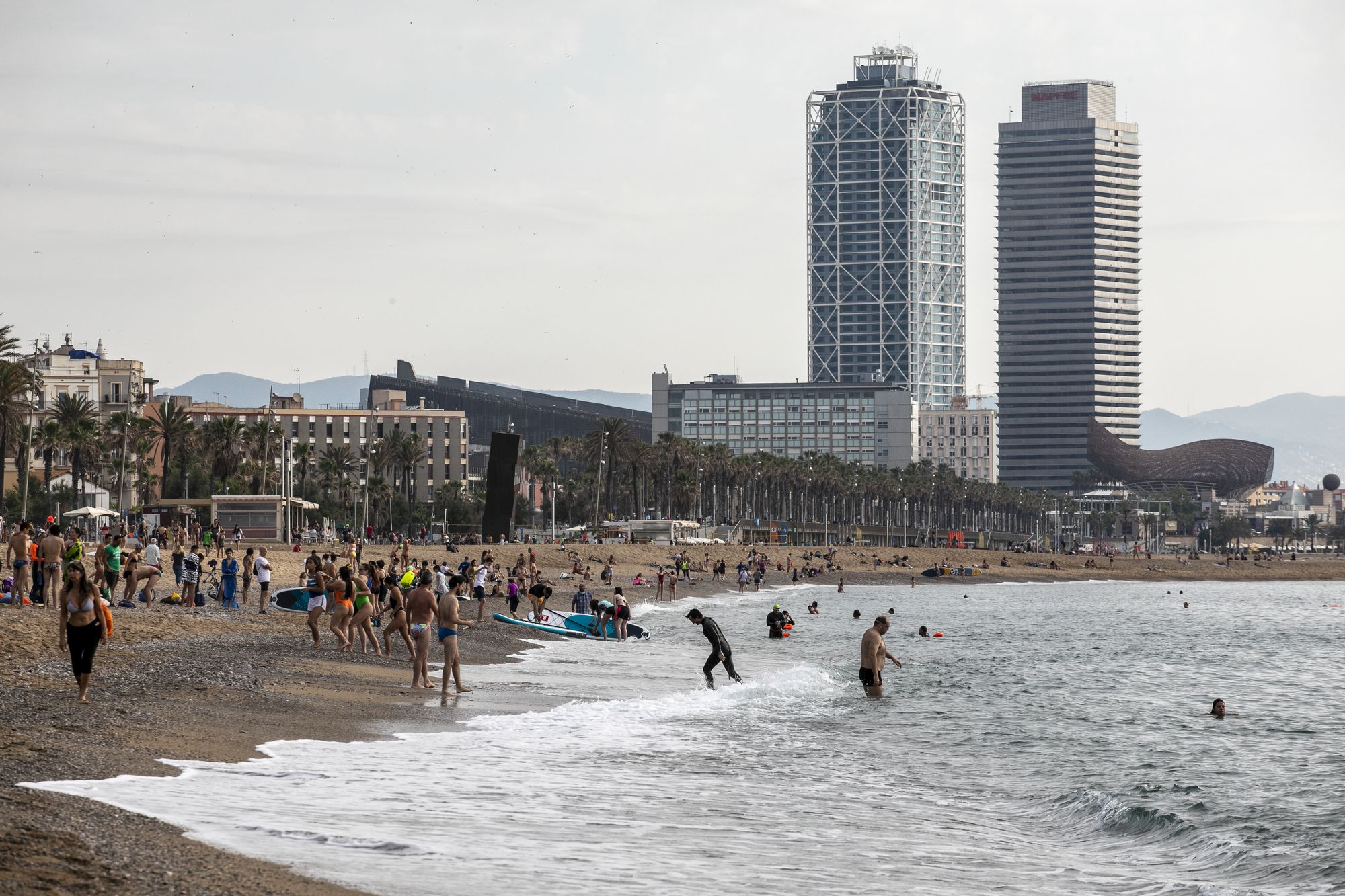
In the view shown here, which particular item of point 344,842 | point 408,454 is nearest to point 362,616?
point 344,842

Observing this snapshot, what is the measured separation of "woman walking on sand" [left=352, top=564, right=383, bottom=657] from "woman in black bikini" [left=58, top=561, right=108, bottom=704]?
9990 mm

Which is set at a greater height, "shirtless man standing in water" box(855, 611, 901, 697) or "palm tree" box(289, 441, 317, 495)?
"palm tree" box(289, 441, 317, 495)

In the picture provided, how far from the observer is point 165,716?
1608 centimetres

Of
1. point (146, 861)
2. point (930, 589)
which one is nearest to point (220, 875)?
point (146, 861)

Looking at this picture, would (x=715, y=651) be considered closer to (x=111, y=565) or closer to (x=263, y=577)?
(x=263, y=577)

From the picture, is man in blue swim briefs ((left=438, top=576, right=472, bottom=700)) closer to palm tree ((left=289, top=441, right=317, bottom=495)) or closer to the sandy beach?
the sandy beach

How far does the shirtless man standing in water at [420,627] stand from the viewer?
2230 cm

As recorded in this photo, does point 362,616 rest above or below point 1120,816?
above

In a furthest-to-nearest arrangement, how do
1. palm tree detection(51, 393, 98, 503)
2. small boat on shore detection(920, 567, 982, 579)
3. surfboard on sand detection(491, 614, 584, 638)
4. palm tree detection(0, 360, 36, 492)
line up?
small boat on shore detection(920, 567, 982, 579)
palm tree detection(51, 393, 98, 503)
palm tree detection(0, 360, 36, 492)
surfboard on sand detection(491, 614, 584, 638)

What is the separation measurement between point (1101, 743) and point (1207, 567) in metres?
160

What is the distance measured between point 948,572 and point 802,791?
11990cm

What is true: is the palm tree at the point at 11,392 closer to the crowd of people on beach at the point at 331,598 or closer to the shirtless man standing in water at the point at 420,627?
the crowd of people on beach at the point at 331,598

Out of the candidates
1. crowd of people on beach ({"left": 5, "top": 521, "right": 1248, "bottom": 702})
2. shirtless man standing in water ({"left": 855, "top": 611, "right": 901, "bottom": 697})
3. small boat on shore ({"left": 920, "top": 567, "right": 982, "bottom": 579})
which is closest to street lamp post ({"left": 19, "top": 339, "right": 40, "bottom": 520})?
crowd of people on beach ({"left": 5, "top": 521, "right": 1248, "bottom": 702})

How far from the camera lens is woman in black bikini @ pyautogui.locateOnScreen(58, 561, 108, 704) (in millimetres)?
15789
